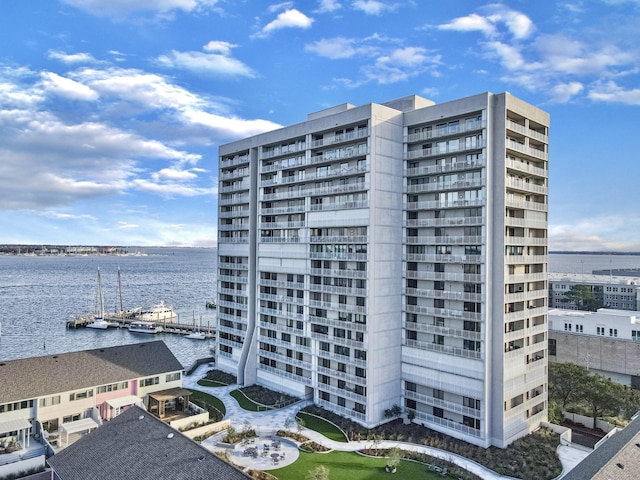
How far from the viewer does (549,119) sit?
50062 millimetres

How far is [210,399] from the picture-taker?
2210 inches

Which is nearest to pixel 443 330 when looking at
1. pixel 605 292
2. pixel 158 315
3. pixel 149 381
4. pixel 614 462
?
pixel 614 462

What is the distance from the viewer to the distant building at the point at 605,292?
106438mm

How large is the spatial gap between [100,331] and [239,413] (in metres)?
80.2

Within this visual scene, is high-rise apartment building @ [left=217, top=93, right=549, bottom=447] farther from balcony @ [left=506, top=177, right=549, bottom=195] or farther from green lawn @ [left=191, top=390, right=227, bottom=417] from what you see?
green lawn @ [left=191, top=390, right=227, bottom=417]

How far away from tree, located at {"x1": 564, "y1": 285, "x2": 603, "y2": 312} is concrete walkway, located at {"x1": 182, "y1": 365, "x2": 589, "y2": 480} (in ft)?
241

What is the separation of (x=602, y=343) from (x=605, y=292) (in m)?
52.1

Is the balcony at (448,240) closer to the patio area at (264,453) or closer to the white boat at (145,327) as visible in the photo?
the patio area at (264,453)

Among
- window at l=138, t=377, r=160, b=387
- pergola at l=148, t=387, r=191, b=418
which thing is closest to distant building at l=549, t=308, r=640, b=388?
pergola at l=148, t=387, r=191, b=418

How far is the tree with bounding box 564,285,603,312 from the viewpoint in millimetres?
105938

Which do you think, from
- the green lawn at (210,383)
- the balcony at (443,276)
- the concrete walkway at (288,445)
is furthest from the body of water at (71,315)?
the balcony at (443,276)

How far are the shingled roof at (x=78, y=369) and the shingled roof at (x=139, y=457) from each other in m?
16.5

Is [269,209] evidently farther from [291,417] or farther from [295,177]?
[291,417]

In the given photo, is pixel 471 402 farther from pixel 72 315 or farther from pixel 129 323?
pixel 72 315
